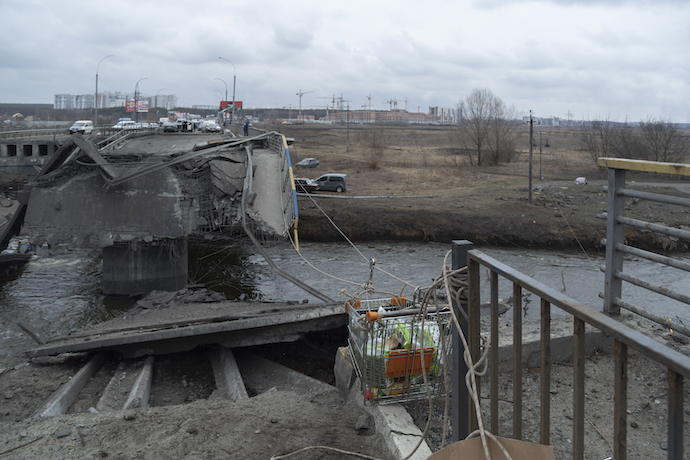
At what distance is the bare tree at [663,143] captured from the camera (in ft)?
124

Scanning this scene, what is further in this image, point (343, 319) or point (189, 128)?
point (189, 128)

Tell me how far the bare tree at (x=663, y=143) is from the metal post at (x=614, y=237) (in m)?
38.5

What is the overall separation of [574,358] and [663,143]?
43.2 m

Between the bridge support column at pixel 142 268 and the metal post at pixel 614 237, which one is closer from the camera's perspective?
the metal post at pixel 614 237

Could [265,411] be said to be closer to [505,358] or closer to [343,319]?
[505,358]

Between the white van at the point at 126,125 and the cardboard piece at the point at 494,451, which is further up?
the white van at the point at 126,125

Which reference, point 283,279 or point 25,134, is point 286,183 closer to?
point 283,279

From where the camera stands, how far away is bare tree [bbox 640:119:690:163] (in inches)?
1490

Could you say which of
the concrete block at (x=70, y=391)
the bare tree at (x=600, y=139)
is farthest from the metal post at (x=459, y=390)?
the bare tree at (x=600, y=139)

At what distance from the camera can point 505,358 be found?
5293 mm

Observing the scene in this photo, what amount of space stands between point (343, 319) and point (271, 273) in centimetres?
1246

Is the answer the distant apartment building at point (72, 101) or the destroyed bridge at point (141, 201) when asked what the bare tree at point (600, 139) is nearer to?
the destroyed bridge at point (141, 201)

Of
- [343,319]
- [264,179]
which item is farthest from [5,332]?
[343,319]

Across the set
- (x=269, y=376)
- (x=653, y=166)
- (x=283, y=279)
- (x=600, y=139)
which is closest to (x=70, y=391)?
(x=269, y=376)
